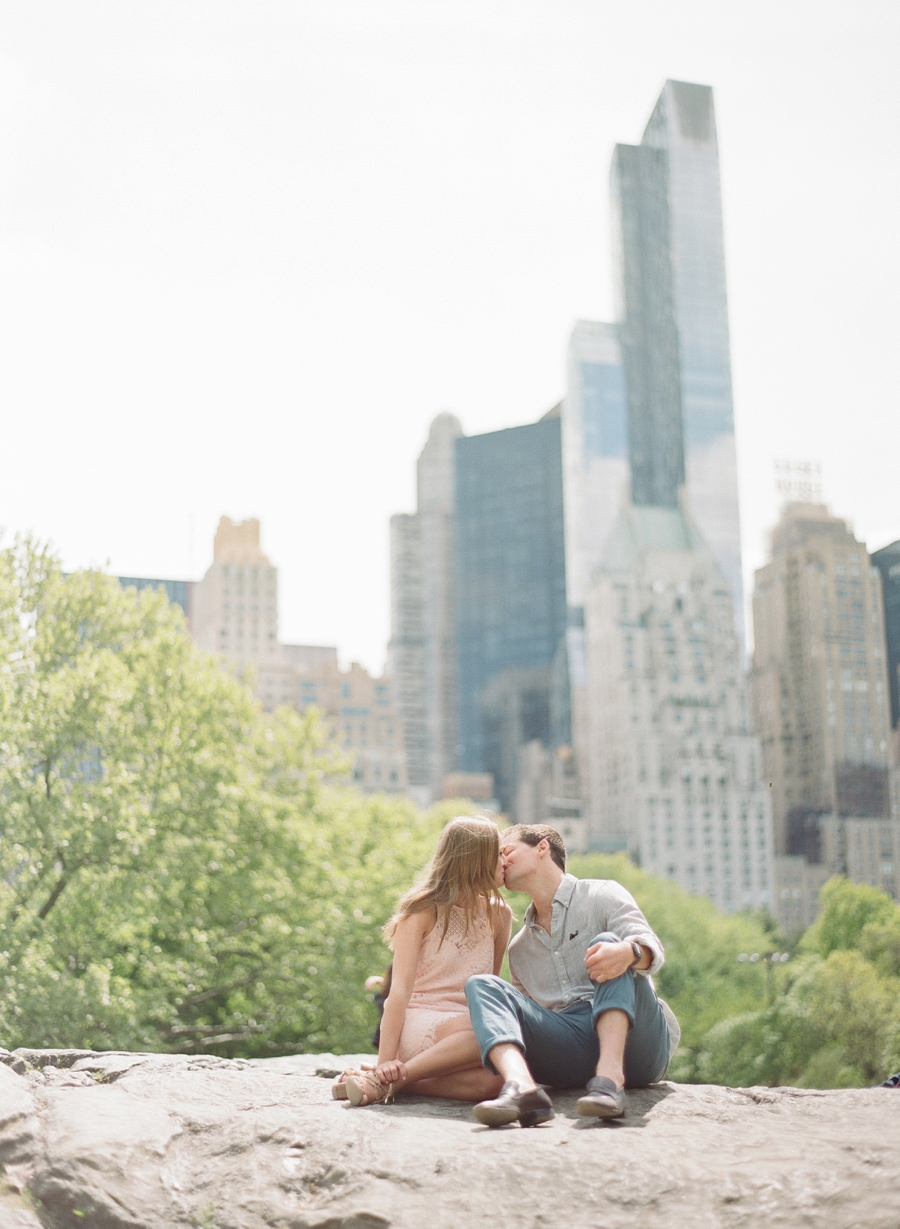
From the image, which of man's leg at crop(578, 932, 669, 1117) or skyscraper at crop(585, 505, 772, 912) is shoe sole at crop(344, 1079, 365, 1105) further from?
skyscraper at crop(585, 505, 772, 912)

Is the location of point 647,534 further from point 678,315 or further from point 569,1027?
point 569,1027

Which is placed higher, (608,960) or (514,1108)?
(608,960)

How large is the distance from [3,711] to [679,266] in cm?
14214

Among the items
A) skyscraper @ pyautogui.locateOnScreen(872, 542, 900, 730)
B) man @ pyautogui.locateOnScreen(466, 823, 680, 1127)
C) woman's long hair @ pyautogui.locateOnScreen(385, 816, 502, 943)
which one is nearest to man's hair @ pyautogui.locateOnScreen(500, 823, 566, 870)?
man @ pyautogui.locateOnScreen(466, 823, 680, 1127)

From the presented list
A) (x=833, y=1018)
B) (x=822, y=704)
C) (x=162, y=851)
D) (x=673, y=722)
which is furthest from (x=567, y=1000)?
(x=673, y=722)

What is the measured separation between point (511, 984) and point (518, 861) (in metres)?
0.63

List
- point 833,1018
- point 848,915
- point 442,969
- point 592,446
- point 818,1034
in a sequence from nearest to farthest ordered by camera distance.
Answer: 1. point 442,969
2. point 833,1018
3. point 818,1034
4. point 848,915
5. point 592,446

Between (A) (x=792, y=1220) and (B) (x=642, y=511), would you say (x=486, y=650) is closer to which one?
(B) (x=642, y=511)

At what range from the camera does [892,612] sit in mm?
72812

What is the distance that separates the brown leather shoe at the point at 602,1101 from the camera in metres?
5.57

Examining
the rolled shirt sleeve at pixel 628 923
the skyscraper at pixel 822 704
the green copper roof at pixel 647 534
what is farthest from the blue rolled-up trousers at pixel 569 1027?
the green copper roof at pixel 647 534

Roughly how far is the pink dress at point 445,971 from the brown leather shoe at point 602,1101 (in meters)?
0.94

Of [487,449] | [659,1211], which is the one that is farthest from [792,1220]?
[487,449]

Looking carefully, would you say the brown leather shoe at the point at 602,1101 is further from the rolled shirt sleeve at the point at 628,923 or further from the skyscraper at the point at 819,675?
the skyscraper at the point at 819,675
